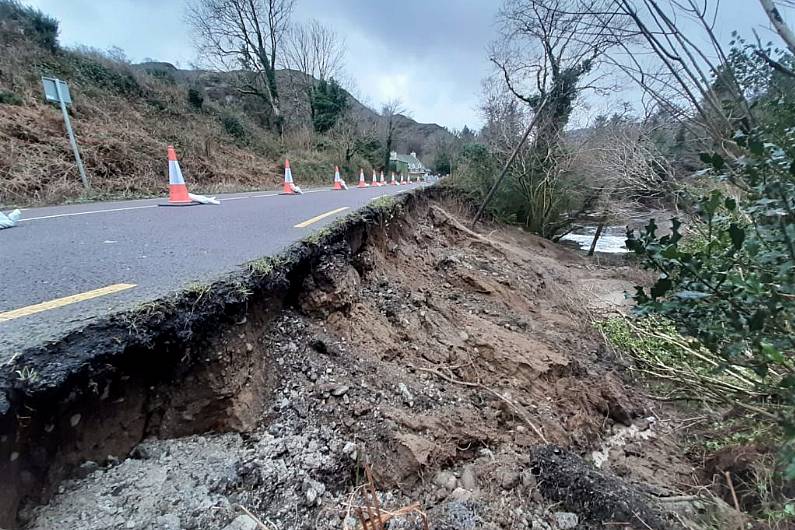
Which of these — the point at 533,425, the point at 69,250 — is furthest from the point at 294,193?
the point at 533,425

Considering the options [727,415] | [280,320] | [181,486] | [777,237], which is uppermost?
[777,237]

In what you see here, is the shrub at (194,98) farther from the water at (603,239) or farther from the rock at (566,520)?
the rock at (566,520)

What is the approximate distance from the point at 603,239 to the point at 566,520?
21185mm

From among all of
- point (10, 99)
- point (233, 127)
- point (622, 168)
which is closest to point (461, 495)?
point (622, 168)

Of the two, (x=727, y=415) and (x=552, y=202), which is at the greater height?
(x=552, y=202)

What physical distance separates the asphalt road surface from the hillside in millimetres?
4330

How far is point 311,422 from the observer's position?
1869 millimetres

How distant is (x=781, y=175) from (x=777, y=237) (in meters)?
0.24

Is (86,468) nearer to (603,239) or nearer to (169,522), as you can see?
(169,522)

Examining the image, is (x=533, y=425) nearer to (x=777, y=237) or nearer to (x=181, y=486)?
(x=777, y=237)

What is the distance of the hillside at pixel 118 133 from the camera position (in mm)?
7555

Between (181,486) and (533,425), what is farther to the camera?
(533,425)

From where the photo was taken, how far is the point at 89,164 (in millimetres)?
8516

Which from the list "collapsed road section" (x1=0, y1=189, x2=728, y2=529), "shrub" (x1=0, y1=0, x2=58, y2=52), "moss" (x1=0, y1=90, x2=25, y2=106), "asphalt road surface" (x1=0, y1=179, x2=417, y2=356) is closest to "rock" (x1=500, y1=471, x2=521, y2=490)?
"collapsed road section" (x1=0, y1=189, x2=728, y2=529)
